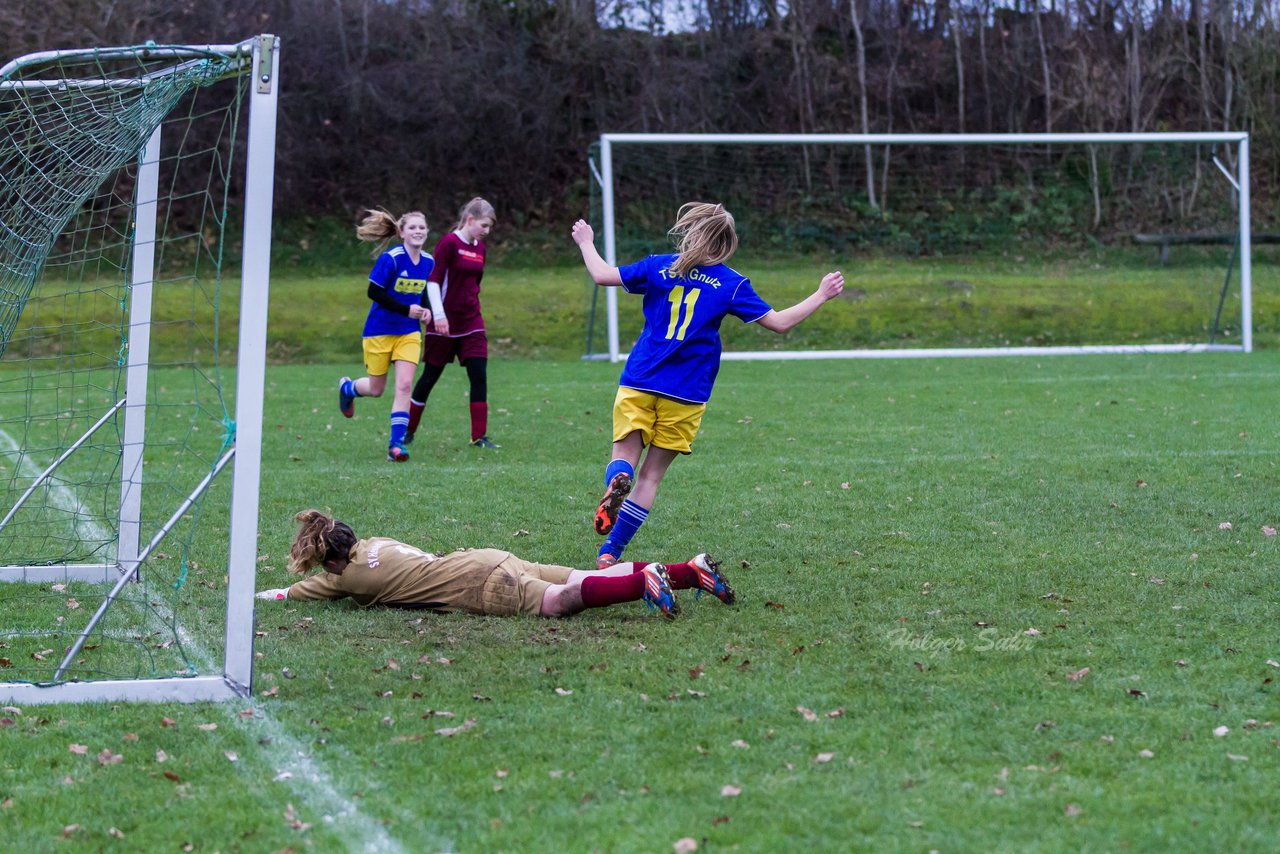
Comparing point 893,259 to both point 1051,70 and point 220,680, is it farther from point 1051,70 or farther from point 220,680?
point 220,680

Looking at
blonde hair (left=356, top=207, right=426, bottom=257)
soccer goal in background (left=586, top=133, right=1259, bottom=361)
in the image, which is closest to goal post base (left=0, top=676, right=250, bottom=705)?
blonde hair (left=356, top=207, right=426, bottom=257)

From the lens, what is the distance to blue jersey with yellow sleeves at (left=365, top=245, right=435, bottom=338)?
9578 mm

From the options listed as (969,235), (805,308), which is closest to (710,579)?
(805,308)

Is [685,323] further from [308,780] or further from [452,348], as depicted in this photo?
[452,348]

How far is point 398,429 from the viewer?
9.73 meters

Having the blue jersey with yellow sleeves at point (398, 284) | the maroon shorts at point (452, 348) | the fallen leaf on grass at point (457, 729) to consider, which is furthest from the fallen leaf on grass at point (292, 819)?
the maroon shorts at point (452, 348)

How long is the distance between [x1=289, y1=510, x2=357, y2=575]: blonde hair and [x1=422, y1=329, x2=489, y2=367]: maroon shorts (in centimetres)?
495

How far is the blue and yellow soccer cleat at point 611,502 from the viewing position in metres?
5.60

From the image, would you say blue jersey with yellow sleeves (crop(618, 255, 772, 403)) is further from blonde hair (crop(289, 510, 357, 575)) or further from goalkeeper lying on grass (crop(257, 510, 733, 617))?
blonde hair (crop(289, 510, 357, 575))

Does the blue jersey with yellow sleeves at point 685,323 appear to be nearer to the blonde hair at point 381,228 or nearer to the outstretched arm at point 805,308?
the outstretched arm at point 805,308

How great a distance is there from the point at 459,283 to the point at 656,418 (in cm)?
459

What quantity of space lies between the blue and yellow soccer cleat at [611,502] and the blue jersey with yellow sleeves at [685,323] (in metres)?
0.47

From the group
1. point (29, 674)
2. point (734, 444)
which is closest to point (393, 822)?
point (29, 674)

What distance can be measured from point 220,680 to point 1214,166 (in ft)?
61.7
